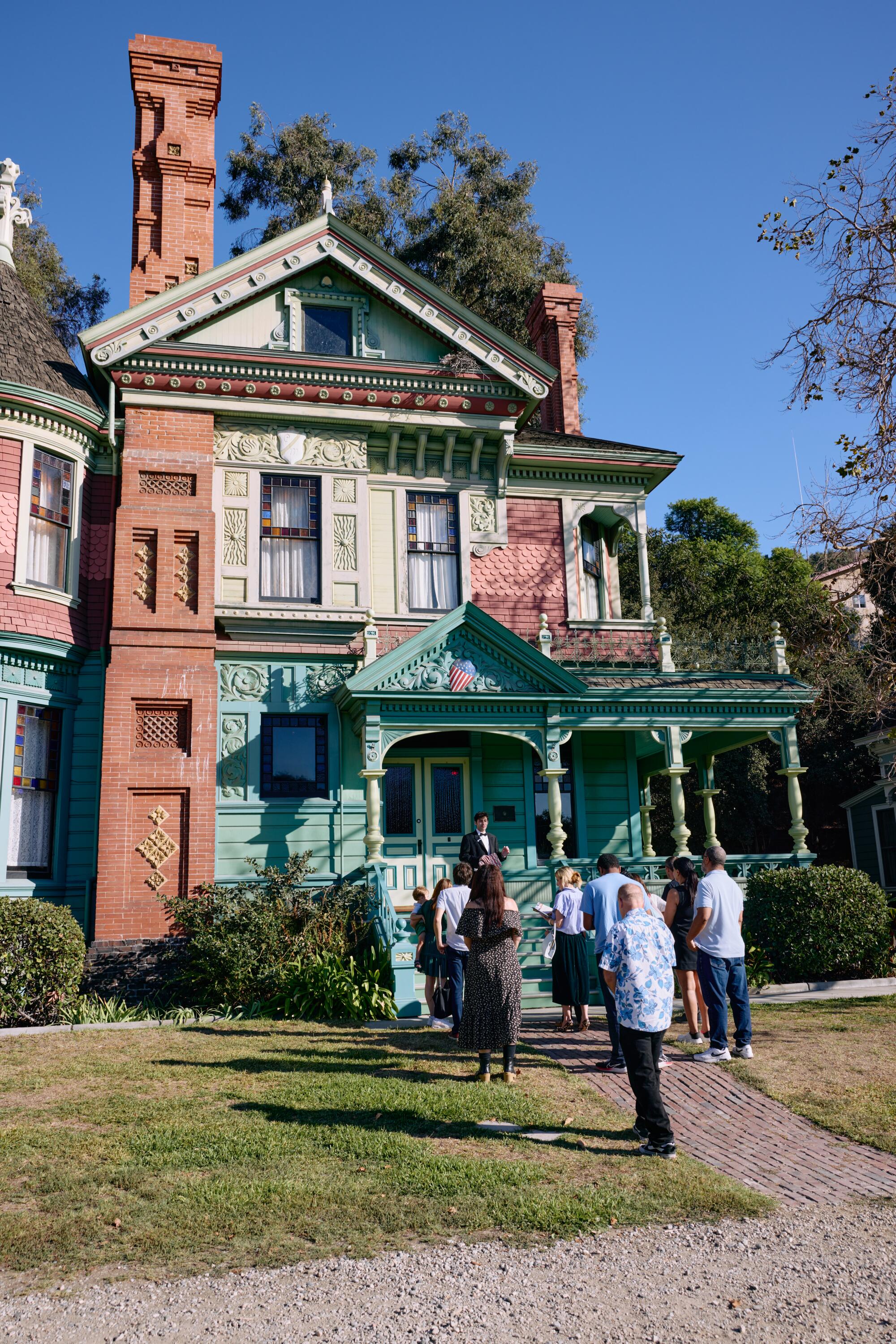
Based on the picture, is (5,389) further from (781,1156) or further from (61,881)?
(781,1156)

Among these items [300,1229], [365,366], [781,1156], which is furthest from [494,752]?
[300,1229]

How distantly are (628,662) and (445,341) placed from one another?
6319 millimetres

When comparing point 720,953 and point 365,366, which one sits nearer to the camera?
point 720,953

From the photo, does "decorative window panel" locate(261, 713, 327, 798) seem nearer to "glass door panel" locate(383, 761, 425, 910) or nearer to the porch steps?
"glass door panel" locate(383, 761, 425, 910)

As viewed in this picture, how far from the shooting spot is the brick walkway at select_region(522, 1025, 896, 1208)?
271 inches

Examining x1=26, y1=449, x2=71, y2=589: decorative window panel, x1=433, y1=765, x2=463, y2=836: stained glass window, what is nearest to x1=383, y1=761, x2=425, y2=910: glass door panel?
x1=433, y1=765, x2=463, y2=836: stained glass window

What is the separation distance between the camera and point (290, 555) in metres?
17.0

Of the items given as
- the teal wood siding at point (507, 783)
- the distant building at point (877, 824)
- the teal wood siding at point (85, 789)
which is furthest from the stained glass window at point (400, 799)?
the distant building at point (877, 824)

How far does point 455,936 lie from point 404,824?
6.07 m

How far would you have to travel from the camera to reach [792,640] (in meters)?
15.9

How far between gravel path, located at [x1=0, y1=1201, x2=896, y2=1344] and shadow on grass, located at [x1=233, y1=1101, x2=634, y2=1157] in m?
1.81

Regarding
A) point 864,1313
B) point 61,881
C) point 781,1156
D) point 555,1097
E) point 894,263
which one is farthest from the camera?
point 61,881

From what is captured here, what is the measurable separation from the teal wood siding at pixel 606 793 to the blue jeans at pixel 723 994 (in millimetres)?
7680

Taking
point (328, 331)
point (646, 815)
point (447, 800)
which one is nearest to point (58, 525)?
point (328, 331)
